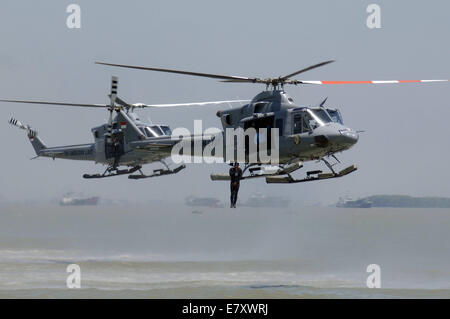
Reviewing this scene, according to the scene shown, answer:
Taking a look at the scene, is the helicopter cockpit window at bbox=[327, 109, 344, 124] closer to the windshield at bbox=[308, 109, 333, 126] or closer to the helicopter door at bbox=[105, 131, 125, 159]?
the windshield at bbox=[308, 109, 333, 126]

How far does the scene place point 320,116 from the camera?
35.5m

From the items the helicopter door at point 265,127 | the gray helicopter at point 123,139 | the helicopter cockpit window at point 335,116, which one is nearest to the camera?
the helicopter cockpit window at point 335,116

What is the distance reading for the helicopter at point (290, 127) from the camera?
3484cm

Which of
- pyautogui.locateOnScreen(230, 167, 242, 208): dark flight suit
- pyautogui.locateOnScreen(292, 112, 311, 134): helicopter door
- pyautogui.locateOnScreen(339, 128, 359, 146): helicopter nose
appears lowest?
pyautogui.locateOnScreen(230, 167, 242, 208): dark flight suit

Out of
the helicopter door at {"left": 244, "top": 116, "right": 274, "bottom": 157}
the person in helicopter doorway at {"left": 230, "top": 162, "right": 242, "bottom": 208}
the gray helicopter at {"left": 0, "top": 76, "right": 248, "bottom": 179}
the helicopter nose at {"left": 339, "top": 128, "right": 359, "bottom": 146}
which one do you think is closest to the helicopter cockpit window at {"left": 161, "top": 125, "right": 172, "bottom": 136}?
the gray helicopter at {"left": 0, "top": 76, "right": 248, "bottom": 179}

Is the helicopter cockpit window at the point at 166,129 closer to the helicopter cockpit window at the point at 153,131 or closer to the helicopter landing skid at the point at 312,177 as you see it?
the helicopter cockpit window at the point at 153,131

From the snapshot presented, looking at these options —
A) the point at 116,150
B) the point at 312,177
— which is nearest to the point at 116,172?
the point at 116,150

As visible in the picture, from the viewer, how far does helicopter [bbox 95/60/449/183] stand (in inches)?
1372

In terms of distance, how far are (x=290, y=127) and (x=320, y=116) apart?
1.31m

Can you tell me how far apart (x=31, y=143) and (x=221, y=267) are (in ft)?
52.1

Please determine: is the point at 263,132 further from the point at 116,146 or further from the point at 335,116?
the point at 116,146

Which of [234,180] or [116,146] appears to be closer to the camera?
[234,180]

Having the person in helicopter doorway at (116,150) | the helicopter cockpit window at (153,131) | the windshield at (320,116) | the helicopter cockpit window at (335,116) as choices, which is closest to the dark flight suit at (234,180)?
the windshield at (320,116)
